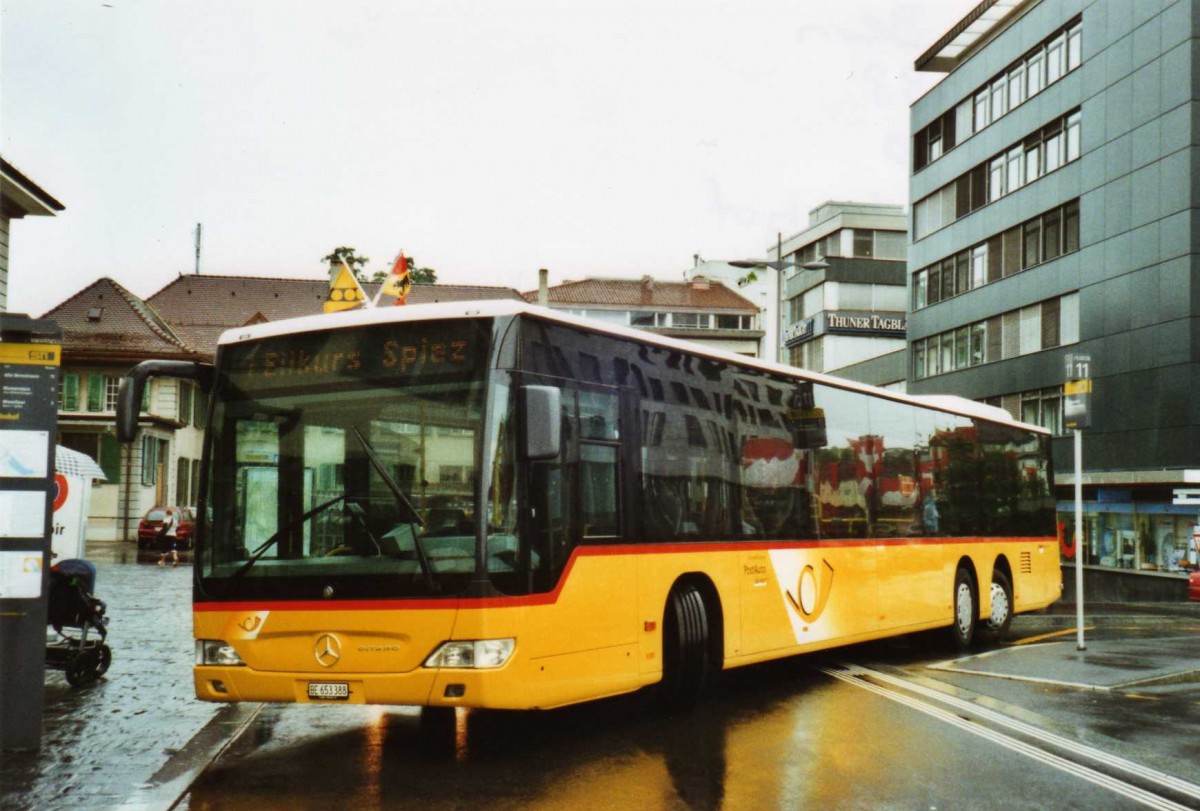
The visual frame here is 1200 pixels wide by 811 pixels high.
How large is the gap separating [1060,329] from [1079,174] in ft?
15.9

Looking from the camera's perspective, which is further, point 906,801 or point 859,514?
point 859,514

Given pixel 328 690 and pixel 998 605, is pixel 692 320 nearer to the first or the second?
pixel 998 605

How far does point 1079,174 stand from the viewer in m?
42.4

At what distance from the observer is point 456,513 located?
8555 millimetres

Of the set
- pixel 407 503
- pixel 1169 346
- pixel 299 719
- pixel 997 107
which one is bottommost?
pixel 299 719

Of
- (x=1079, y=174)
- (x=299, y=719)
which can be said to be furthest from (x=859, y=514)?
(x=1079, y=174)

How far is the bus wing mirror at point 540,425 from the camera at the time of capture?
8508 mm

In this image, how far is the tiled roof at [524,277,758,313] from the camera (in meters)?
105

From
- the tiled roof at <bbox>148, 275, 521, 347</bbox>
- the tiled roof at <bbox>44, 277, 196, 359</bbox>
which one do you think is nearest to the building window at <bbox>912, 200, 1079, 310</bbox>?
the tiled roof at <bbox>44, 277, 196, 359</bbox>

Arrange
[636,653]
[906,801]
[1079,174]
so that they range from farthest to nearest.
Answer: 1. [1079,174]
2. [636,653]
3. [906,801]

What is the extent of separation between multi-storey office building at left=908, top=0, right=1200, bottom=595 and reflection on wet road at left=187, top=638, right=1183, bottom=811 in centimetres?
2968

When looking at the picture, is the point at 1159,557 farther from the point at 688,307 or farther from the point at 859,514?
the point at 688,307

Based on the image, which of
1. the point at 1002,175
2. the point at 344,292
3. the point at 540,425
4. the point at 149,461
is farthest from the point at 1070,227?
the point at 540,425

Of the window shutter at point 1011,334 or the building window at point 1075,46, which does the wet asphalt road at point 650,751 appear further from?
the window shutter at point 1011,334
